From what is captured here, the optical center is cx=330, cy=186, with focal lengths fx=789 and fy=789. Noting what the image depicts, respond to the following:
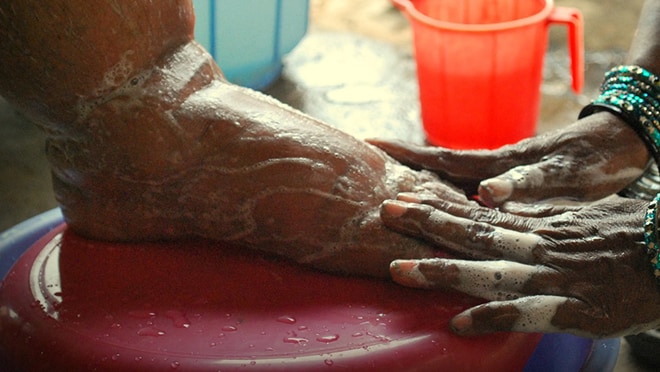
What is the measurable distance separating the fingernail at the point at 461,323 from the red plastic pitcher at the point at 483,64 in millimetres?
1506

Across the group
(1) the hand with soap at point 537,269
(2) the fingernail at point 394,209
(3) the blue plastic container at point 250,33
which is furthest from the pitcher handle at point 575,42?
(2) the fingernail at point 394,209

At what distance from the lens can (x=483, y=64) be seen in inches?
101

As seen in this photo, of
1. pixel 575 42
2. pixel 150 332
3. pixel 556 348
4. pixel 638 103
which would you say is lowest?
pixel 556 348

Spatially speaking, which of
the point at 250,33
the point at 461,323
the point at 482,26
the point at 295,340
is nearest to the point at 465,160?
the point at 461,323

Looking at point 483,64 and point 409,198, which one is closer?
point 409,198

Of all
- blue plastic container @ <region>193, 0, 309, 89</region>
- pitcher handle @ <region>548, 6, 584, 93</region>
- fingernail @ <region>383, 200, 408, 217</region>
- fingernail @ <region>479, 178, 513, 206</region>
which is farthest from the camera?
blue plastic container @ <region>193, 0, 309, 89</region>

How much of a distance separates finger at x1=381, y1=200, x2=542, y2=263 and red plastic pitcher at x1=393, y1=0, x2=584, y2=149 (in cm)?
137

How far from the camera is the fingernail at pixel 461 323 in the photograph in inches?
45.8

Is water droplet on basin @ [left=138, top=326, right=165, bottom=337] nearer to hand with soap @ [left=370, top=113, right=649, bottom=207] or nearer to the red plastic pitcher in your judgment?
hand with soap @ [left=370, top=113, right=649, bottom=207]

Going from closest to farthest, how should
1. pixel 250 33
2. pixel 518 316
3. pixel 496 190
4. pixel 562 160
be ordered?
pixel 518 316
pixel 496 190
pixel 562 160
pixel 250 33

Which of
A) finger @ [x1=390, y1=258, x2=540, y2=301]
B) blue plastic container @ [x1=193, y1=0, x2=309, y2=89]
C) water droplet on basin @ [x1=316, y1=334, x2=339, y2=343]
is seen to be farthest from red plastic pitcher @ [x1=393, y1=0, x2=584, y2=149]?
water droplet on basin @ [x1=316, y1=334, x2=339, y2=343]

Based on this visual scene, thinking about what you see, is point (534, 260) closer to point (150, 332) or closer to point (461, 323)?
point (461, 323)

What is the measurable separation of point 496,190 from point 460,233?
0.16m

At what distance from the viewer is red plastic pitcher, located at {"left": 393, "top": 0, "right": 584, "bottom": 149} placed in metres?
2.52
